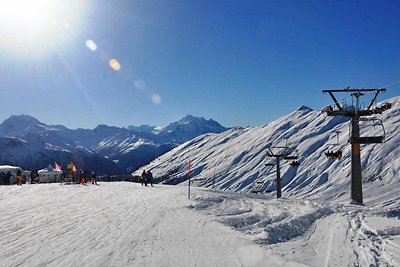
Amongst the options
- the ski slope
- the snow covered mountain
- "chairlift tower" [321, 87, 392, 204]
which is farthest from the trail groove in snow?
the snow covered mountain

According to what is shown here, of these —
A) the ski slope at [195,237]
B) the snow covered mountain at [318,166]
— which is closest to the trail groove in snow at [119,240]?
the ski slope at [195,237]

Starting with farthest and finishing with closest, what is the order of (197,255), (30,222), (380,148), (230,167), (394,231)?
(230,167), (380,148), (30,222), (394,231), (197,255)

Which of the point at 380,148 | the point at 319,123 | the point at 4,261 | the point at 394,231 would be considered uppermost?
the point at 319,123

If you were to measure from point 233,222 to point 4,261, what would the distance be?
7896mm

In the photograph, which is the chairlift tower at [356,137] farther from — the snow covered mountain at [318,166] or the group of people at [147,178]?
the snow covered mountain at [318,166]

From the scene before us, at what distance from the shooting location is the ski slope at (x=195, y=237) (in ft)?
27.6

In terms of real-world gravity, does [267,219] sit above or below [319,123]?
below

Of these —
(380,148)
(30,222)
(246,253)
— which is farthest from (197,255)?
(380,148)

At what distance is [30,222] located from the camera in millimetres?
12695

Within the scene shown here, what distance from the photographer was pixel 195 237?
1086cm

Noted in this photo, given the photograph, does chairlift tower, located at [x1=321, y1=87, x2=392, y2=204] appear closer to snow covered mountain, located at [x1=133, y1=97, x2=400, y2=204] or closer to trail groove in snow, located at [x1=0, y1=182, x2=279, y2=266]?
trail groove in snow, located at [x1=0, y1=182, x2=279, y2=266]

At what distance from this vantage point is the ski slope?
331 inches

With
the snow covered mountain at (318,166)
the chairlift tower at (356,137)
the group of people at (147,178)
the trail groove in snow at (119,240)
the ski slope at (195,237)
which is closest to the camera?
the trail groove in snow at (119,240)

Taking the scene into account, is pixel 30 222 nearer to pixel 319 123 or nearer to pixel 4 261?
pixel 4 261
